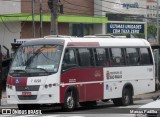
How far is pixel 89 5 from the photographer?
187 ft

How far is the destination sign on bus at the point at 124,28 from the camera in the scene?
5484 centimetres

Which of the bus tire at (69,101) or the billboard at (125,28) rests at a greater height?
the billboard at (125,28)

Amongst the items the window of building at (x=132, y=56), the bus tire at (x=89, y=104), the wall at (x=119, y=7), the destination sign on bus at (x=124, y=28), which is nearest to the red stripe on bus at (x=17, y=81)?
the bus tire at (x=89, y=104)

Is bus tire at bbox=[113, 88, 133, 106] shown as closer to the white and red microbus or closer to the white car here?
the white and red microbus

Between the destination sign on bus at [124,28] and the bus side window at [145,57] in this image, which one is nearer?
the bus side window at [145,57]

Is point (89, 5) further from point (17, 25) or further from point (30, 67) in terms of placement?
Answer: point (30, 67)

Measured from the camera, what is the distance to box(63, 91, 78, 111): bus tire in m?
20.1

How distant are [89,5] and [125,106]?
34194mm

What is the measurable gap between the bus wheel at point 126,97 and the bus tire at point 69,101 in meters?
3.77

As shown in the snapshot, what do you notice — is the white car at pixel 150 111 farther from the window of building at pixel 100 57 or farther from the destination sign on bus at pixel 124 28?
the destination sign on bus at pixel 124 28

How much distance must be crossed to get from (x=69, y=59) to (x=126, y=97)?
483cm

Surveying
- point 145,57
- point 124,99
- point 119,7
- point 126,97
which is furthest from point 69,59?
point 119,7

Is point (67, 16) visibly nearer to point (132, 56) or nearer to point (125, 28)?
point (125, 28)

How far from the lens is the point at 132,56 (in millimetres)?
24516
